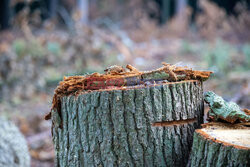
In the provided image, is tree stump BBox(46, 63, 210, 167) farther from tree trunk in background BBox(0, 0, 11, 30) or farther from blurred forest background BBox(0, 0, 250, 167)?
tree trunk in background BBox(0, 0, 11, 30)

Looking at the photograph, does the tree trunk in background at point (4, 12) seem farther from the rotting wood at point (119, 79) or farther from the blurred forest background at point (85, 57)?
the rotting wood at point (119, 79)

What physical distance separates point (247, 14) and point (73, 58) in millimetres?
5607

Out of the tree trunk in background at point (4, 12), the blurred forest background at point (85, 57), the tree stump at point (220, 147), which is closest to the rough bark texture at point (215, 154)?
the tree stump at point (220, 147)

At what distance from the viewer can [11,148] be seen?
2689 millimetres

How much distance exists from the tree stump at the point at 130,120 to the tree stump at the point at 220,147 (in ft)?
0.49

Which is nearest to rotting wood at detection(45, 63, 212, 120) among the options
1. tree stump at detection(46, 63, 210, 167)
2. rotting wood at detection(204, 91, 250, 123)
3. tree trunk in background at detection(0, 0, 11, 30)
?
tree stump at detection(46, 63, 210, 167)

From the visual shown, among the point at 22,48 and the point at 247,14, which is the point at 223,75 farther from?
the point at 22,48

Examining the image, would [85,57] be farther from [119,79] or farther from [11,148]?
[119,79]

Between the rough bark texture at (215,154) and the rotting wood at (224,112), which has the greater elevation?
the rotting wood at (224,112)

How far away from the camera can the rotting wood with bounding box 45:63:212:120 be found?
1.53 meters

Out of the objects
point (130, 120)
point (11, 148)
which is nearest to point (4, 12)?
point (11, 148)

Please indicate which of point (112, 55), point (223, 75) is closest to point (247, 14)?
point (223, 75)

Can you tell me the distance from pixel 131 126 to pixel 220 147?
1.48 ft

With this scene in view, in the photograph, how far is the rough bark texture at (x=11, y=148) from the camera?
2.58m
